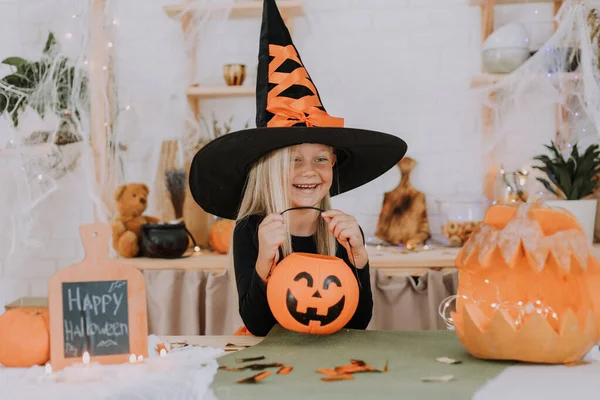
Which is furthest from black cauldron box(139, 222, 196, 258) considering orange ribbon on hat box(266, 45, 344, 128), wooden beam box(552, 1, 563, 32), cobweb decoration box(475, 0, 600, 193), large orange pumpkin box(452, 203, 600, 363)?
wooden beam box(552, 1, 563, 32)

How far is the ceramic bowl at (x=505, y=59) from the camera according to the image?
2465 millimetres

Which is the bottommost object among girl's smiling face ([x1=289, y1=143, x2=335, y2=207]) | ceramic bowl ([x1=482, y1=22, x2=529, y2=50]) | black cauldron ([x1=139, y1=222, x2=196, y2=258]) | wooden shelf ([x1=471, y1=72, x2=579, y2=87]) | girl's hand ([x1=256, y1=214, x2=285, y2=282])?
black cauldron ([x1=139, y1=222, x2=196, y2=258])

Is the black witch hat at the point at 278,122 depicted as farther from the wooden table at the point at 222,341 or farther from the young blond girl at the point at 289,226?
the wooden table at the point at 222,341

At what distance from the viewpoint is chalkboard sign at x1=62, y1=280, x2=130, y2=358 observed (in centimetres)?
95

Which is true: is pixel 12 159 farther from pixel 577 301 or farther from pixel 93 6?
pixel 577 301

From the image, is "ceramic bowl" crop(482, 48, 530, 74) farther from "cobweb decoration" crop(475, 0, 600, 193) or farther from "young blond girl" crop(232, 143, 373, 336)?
"young blond girl" crop(232, 143, 373, 336)

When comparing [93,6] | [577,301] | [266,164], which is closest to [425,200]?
[266,164]

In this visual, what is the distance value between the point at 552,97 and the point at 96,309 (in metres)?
2.24

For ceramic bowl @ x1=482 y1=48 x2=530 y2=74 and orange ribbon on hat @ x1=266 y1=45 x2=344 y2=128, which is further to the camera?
ceramic bowl @ x1=482 y1=48 x2=530 y2=74

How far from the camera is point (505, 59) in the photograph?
247 cm

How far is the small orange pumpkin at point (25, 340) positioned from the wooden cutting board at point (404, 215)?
1811mm

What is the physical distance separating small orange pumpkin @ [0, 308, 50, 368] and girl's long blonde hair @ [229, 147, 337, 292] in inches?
23.7

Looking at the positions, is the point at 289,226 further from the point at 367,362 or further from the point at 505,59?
the point at 505,59

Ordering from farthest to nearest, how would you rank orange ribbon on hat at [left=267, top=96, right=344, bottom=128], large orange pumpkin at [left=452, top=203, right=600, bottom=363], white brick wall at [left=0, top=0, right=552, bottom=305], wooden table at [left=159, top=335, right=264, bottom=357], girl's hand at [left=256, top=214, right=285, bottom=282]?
1. white brick wall at [left=0, top=0, right=552, bottom=305]
2. orange ribbon on hat at [left=267, top=96, right=344, bottom=128]
3. girl's hand at [left=256, top=214, right=285, bottom=282]
4. wooden table at [left=159, top=335, right=264, bottom=357]
5. large orange pumpkin at [left=452, top=203, right=600, bottom=363]
